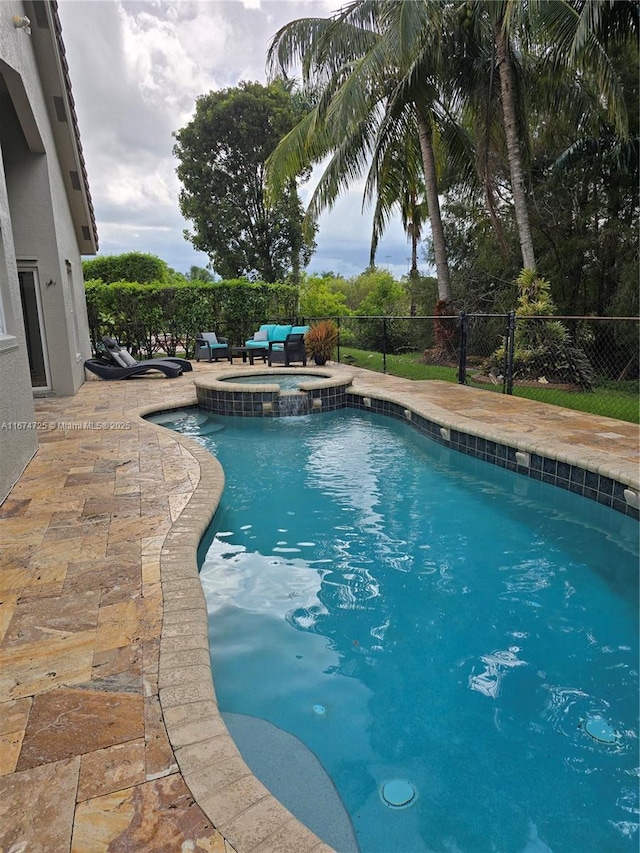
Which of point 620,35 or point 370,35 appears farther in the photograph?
point 370,35

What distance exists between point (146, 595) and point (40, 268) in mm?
8115

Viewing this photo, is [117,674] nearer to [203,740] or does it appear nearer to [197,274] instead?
[203,740]

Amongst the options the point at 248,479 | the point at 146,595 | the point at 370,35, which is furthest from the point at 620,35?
the point at 146,595

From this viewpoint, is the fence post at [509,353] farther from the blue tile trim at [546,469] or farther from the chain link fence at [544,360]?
the blue tile trim at [546,469]

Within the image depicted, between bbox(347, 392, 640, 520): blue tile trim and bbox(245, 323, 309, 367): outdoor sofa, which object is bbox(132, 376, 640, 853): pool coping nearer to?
bbox(347, 392, 640, 520): blue tile trim

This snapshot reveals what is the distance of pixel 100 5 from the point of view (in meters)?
8.99

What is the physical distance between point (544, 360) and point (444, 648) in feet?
25.4

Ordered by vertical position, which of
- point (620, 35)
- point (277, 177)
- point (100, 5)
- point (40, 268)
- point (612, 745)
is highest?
point (100, 5)

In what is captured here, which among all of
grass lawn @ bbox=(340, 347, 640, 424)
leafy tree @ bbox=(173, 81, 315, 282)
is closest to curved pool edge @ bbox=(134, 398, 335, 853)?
grass lawn @ bbox=(340, 347, 640, 424)

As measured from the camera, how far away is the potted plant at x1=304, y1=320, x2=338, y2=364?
12594 mm

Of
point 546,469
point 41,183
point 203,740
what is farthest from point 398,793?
point 41,183

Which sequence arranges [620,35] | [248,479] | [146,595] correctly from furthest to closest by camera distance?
[620,35]
[248,479]
[146,595]

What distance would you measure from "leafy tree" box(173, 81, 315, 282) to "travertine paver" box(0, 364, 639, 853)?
2028 cm

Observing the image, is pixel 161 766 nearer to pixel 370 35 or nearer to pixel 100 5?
pixel 100 5
